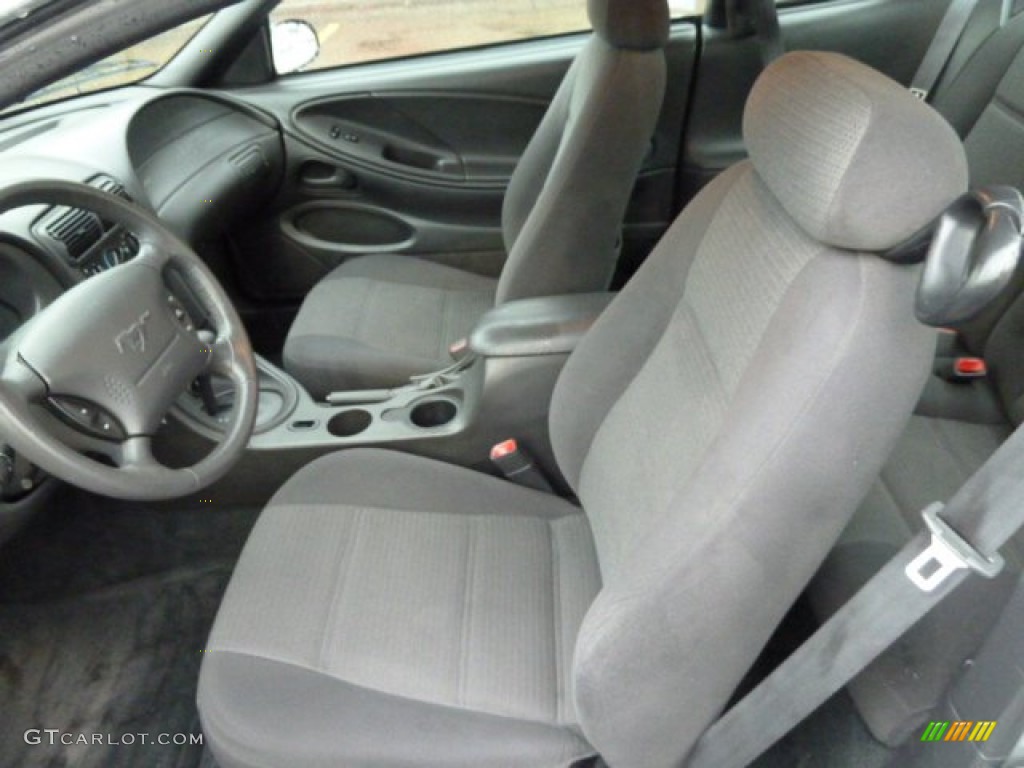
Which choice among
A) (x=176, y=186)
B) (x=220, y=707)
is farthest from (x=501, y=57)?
(x=220, y=707)

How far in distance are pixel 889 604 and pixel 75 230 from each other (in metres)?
1.18

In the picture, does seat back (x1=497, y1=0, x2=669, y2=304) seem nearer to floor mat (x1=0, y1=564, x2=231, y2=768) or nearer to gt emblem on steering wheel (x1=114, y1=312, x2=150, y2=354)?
gt emblem on steering wheel (x1=114, y1=312, x2=150, y2=354)

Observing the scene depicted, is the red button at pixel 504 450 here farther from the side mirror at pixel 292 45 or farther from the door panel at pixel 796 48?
the side mirror at pixel 292 45

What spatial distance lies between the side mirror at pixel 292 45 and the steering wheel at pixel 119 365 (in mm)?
1095

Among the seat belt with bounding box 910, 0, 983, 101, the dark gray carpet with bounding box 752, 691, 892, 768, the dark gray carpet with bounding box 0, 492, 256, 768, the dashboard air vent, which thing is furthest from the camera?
the seat belt with bounding box 910, 0, 983, 101

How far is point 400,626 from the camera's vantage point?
1.02 metres

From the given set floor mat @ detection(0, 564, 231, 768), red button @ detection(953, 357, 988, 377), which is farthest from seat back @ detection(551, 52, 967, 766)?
floor mat @ detection(0, 564, 231, 768)

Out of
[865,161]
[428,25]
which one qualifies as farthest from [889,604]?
[428,25]

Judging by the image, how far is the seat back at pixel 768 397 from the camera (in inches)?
26.5

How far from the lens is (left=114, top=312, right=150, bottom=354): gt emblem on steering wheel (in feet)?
3.40

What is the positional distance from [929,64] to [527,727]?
5.70 ft

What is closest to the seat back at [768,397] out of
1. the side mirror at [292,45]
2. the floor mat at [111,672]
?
the floor mat at [111,672]

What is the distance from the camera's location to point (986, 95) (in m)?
1.75

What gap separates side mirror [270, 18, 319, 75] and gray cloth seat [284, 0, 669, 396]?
0.61 m
